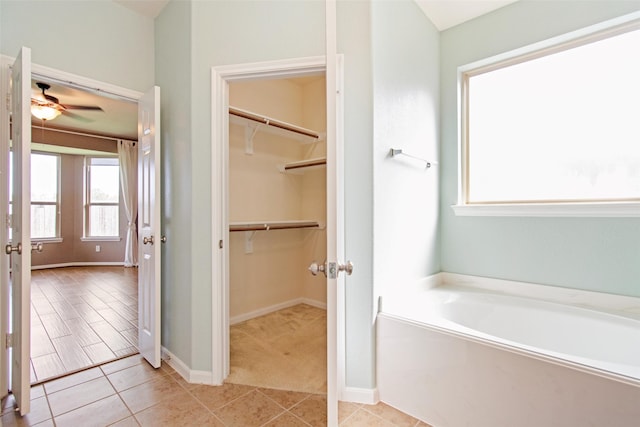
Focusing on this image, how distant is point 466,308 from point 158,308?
2096mm

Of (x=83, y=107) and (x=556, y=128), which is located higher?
(x=83, y=107)

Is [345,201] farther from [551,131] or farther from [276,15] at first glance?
[551,131]

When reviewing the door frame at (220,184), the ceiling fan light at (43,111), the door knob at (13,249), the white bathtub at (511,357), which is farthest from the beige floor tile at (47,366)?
the ceiling fan light at (43,111)

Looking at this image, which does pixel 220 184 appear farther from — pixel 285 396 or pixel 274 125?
pixel 285 396

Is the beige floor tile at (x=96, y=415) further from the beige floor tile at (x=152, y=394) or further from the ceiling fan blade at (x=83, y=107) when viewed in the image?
the ceiling fan blade at (x=83, y=107)

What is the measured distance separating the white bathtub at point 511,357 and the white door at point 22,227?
1885 mm

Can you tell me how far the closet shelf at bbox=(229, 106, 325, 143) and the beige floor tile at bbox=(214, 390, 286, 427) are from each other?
206cm

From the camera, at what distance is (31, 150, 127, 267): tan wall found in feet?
19.0

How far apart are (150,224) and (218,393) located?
119 centimetres

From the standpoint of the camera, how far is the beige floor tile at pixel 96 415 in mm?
1526

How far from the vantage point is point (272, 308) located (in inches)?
126

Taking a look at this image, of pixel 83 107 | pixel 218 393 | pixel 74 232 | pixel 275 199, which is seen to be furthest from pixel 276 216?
pixel 74 232

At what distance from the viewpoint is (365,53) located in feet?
5.55

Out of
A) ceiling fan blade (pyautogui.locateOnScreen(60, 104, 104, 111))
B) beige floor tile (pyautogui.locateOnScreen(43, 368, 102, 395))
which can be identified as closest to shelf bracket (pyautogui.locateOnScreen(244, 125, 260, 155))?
beige floor tile (pyautogui.locateOnScreen(43, 368, 102, 395))
